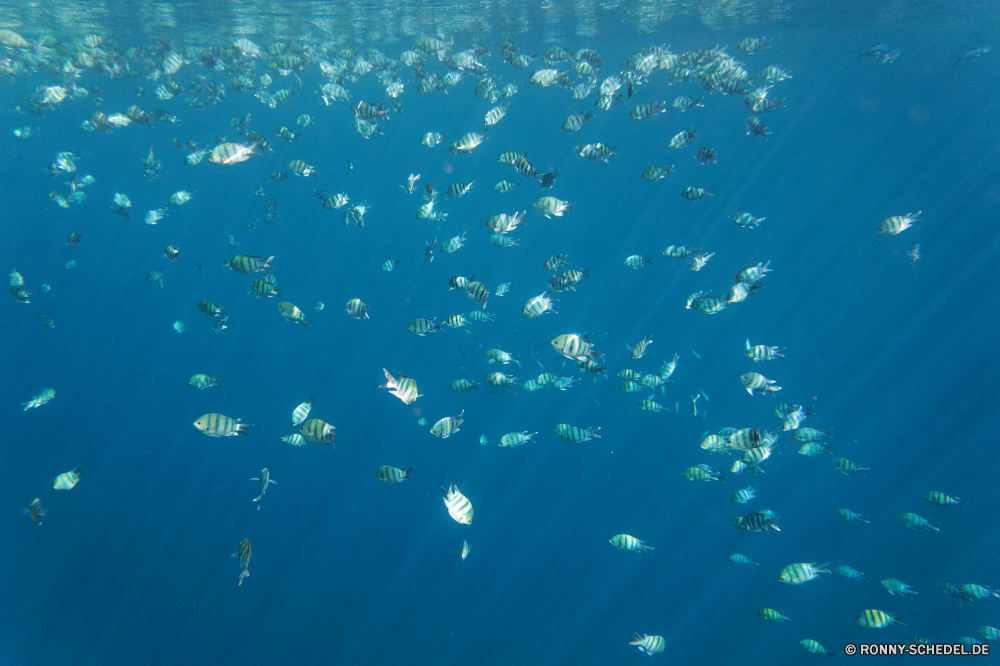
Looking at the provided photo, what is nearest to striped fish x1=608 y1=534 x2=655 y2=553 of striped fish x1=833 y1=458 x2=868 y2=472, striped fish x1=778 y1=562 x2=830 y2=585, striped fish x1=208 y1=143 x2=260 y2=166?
striped fish x1=778 y1=562 x2=830 y2=585

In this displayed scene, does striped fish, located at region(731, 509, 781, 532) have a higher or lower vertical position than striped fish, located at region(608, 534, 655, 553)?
higher

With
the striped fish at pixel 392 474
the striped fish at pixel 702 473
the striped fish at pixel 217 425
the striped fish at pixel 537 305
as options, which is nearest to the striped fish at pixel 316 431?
the striped fish at pixel 217 425

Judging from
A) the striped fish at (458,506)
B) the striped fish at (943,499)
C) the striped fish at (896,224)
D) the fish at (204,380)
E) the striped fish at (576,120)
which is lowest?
the striped fish at (943,499)

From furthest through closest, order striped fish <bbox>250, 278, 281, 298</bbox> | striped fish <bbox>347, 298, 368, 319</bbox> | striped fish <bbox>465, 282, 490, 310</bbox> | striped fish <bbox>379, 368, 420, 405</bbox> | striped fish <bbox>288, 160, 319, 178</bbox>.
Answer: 1. striped fish <bbox>288, 160, 319, 178</bbox>
2. striped fish <bbox>347, 298, 368, 319</bbox>
3. striped fish <bbox>250, 278, 281, 298</bbox>
4. striped fish <bbox>465, 282, 490, 310</bbox>
5. striped fish <bbox>379, 368, 420, 405</bbox>

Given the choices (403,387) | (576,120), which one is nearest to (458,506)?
(403,387)

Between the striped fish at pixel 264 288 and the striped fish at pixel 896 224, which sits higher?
the striped fish at pixel 896 224

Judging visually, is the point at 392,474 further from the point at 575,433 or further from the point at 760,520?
the point at 760,520

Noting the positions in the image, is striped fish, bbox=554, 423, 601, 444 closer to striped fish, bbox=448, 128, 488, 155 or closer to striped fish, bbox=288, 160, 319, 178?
striped fish, bbox=448, 128, 488, 155

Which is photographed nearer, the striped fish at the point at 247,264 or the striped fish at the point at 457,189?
the striped fish at the point at 247,264

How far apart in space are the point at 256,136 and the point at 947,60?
42736 millimetres

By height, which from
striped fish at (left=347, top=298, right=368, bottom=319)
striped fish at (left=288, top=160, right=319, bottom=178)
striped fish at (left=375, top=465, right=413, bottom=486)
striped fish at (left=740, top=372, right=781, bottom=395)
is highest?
striped fish at (left=288, top=160, right=319, bottom=178)

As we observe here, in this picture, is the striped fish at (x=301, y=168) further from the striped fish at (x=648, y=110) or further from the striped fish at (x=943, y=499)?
the striped fish at (x=943, y=499)

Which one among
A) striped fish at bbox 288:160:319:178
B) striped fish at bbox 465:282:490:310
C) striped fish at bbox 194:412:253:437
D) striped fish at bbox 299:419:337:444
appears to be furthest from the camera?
striped fish at bbox 288:160:319:178

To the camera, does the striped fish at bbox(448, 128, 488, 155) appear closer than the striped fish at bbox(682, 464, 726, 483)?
Yes
